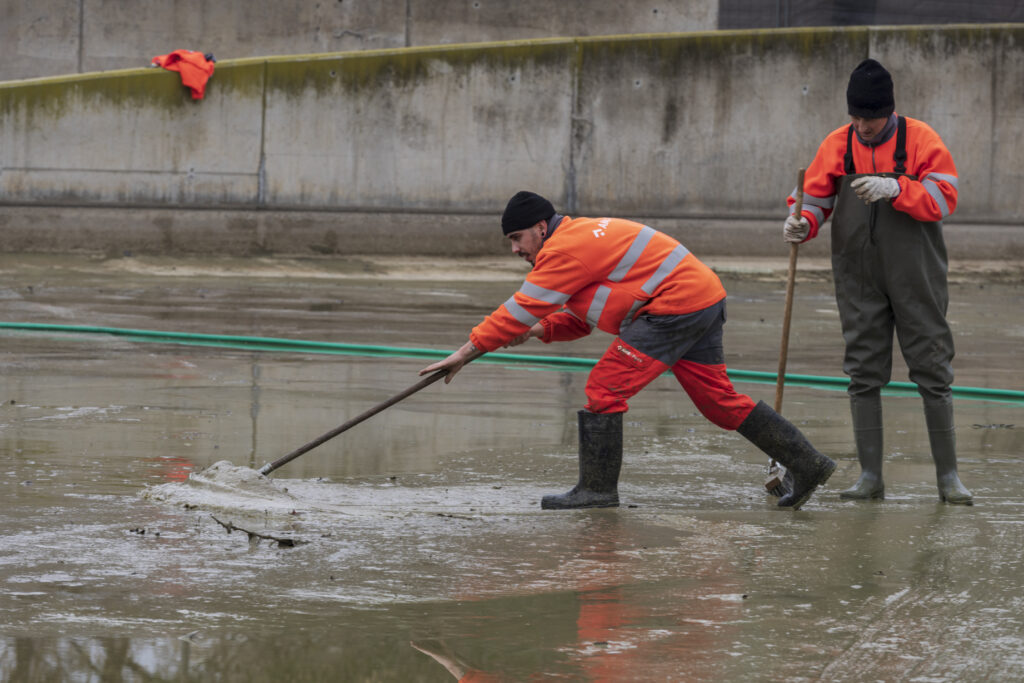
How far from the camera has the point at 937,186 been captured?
16.1 ft

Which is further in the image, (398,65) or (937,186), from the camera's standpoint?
(398,65)

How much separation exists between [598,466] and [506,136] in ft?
33.5

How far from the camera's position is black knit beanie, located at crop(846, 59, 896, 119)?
4883 mm

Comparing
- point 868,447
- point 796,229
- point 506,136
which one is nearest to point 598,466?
point 868,447

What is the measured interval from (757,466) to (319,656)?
9.83 feet

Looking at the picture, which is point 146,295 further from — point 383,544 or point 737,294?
point 383,544

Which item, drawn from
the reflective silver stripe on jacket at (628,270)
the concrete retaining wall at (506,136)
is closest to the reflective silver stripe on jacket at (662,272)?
the reflective silver stripe on jacket at (628,270)

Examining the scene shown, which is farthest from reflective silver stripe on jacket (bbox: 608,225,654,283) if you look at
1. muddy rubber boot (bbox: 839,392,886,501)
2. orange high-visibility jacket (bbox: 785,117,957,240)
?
muddy rubber boot (bbox: 839,392,886,501)

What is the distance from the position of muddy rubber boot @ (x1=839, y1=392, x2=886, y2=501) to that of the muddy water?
0.09 meters

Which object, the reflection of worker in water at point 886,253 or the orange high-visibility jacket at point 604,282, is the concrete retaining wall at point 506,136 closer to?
the reflection of worker in water at point 886,253

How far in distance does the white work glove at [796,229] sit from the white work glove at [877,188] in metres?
0.37

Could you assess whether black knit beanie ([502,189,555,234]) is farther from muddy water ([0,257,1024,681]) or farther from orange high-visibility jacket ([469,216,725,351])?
muddy water ([0,257,1024,681])

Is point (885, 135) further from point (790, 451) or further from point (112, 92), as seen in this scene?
point (112, 92)

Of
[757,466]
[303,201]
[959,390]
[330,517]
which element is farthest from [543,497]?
[303,201]
